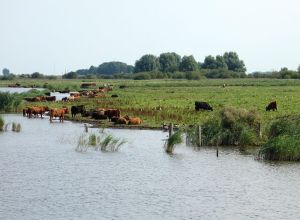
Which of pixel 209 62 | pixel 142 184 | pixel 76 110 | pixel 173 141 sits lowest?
pixel 142 184

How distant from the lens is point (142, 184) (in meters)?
25.3

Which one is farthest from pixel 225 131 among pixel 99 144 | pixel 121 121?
pixel 121 121

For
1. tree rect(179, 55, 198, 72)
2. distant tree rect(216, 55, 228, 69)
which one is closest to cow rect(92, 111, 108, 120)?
tree rect(179, 55, 198, 72)

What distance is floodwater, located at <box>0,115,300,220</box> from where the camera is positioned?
21.1 m

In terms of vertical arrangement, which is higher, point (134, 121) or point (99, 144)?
point (134, 121)

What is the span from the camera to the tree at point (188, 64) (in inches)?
7367

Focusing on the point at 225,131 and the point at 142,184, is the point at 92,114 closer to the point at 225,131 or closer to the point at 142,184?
the point at 225,131

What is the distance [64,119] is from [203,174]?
25157 millimetres

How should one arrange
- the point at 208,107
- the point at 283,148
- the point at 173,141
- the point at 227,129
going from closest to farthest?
1. the point at 283,148
2. the point at 173,141
3. the point at 227,129
4. the point at 208,107

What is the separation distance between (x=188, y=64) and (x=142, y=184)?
16438 centimetres

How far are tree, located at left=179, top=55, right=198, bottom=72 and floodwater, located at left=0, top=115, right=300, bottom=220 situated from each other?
151m

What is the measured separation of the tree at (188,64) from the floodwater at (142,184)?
15142 cm

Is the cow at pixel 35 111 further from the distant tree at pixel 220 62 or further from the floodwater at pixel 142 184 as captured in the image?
the distant tree at pixel 220 62

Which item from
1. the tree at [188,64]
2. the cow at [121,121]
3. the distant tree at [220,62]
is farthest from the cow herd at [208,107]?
the distant tree at [220,62]
